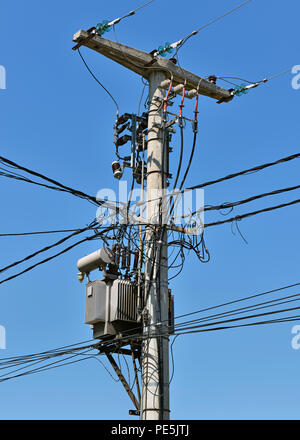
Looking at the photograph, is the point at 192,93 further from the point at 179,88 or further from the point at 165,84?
the point at 165,84

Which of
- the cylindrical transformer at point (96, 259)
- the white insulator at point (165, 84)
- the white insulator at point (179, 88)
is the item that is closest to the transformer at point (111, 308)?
the cylindrical transformer at point (96, 259)

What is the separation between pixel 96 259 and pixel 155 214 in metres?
1.25

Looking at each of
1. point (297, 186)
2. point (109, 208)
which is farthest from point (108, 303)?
point (297, 186)

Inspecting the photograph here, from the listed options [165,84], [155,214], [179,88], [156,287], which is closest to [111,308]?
[156,287]

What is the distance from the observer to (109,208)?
42.6ft

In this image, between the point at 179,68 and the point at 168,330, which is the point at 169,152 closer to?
the point at 179,68

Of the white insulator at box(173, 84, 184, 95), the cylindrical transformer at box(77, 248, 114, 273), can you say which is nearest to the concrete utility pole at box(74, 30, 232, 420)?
the white insulator at box(173, 84, 184, 95)

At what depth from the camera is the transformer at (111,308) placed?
1252cm

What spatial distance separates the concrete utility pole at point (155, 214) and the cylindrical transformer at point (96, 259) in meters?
0.76

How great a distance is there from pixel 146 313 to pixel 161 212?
1636mm

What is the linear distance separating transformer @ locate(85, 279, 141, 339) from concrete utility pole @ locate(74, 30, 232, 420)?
13.0 inches

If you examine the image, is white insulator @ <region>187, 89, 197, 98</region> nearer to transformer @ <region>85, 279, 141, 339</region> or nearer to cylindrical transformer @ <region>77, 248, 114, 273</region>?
cylindrical transformer @ <region>77, 248, 114, 273</region>

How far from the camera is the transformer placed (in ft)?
41.1

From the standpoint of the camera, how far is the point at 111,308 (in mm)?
12633
